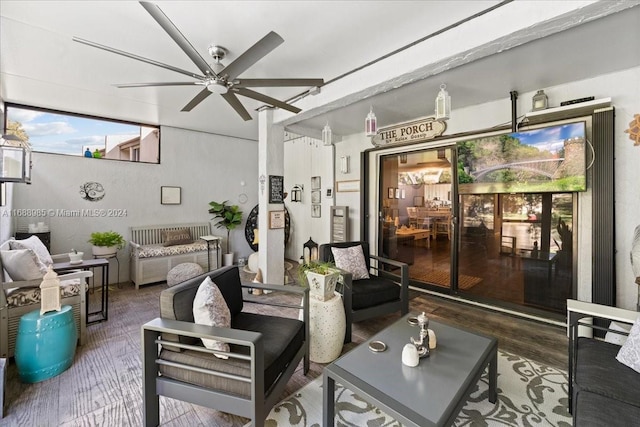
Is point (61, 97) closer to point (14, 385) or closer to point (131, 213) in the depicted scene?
point (131, 213)

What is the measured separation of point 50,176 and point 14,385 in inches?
130

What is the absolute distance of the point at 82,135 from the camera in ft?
14.1

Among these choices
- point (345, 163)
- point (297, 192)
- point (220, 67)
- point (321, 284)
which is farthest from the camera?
point (297, 192)

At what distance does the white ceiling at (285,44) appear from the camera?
75.7 inches

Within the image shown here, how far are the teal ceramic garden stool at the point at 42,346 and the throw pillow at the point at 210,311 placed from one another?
4.45 ft

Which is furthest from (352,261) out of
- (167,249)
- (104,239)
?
(104,239)

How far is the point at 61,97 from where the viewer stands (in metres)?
3.57

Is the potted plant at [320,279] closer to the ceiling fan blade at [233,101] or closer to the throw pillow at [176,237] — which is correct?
the ceiling fan blade at [233,101]

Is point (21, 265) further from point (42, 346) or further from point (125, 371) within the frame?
point (125, 371)

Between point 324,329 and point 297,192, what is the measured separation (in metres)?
4.13

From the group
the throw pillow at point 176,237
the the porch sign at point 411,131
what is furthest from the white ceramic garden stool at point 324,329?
the throw pillow at point 176,237

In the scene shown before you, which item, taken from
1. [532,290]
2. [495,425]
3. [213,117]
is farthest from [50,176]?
[532,290]

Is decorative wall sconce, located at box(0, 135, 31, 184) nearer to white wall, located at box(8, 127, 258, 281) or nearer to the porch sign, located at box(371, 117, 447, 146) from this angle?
white wall, located at box(8, 127, 258, 281)

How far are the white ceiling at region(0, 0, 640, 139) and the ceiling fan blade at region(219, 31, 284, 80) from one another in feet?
1.35
